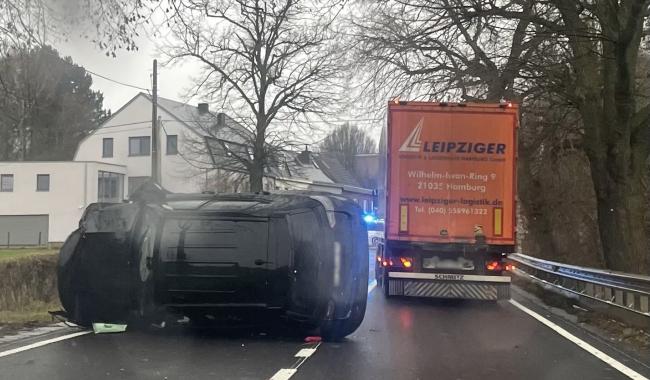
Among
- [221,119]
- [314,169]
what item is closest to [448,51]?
[221,119]

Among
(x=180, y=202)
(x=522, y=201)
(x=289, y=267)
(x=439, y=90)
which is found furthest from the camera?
(x=522, y=201)

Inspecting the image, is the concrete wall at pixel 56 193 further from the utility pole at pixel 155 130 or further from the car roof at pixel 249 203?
the car roof at pixel 249 203

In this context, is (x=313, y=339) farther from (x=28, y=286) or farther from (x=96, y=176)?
(x=96, y=176)

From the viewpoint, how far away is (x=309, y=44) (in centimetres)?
2878

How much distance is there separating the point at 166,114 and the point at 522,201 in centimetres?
2808

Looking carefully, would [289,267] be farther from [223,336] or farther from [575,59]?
[575,59]

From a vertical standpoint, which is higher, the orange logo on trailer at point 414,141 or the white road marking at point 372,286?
the orange logo on trailer at point 414,141

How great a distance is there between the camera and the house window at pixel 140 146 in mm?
47781

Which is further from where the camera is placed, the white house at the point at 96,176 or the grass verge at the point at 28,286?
the white house at the point at 96,176

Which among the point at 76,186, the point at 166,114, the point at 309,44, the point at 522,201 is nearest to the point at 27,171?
the point at 76,186

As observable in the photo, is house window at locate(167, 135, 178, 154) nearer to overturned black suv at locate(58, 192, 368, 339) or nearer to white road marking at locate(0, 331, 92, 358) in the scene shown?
white road marking at locate(0, 331, 92, 358)

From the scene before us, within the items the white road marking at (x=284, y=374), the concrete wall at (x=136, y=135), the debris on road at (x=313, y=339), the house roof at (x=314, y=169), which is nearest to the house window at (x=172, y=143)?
the concrete wall at (x=136, y=135)

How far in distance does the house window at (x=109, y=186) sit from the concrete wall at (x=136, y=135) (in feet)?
3.12

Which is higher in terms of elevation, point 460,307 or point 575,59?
point 575,59
